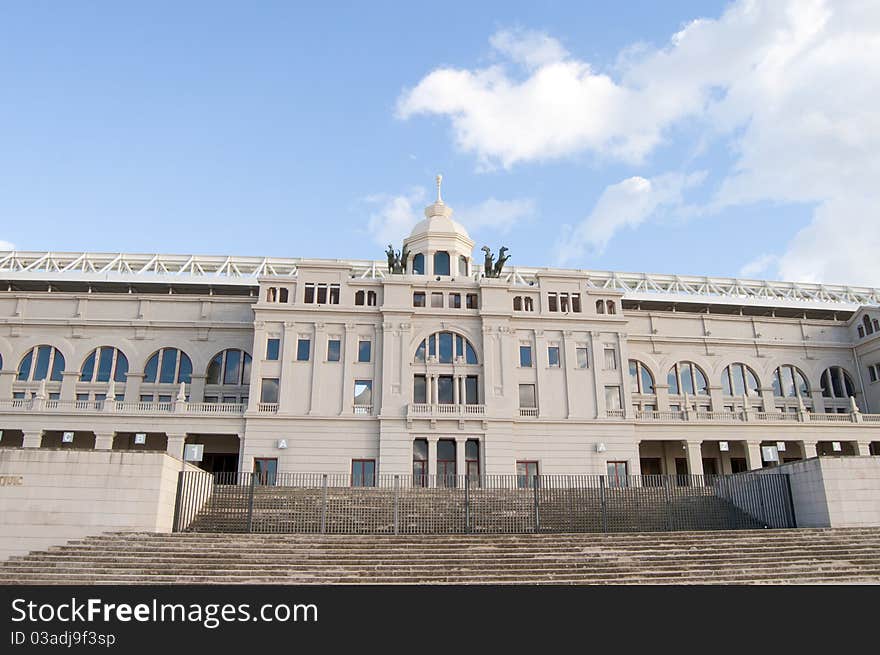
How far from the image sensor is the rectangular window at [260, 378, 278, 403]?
4338 centimetres

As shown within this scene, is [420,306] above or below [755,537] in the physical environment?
above

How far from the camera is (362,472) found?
41750 millimetres

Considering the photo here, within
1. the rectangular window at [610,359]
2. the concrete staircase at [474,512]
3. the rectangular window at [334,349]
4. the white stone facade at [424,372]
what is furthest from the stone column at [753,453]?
the rectangular window at [334,349]

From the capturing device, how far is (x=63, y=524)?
22391 millimetres

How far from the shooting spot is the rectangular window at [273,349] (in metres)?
44.2

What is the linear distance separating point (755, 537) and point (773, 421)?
2857cm

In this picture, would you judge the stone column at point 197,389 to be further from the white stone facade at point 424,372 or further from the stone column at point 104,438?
the stone column at point 104,438

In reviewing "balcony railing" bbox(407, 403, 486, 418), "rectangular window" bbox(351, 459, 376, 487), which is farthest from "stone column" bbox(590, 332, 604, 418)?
"rectangular window" bbox(351, 459, 376, 487)

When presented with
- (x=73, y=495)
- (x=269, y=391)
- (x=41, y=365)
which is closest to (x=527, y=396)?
(x=269, y=391)

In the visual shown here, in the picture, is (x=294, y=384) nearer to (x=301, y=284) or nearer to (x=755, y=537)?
(x=301, y=284)

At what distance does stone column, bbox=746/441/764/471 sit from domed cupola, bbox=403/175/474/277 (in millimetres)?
24013

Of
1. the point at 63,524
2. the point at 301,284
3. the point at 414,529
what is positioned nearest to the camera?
the point at 63,524
